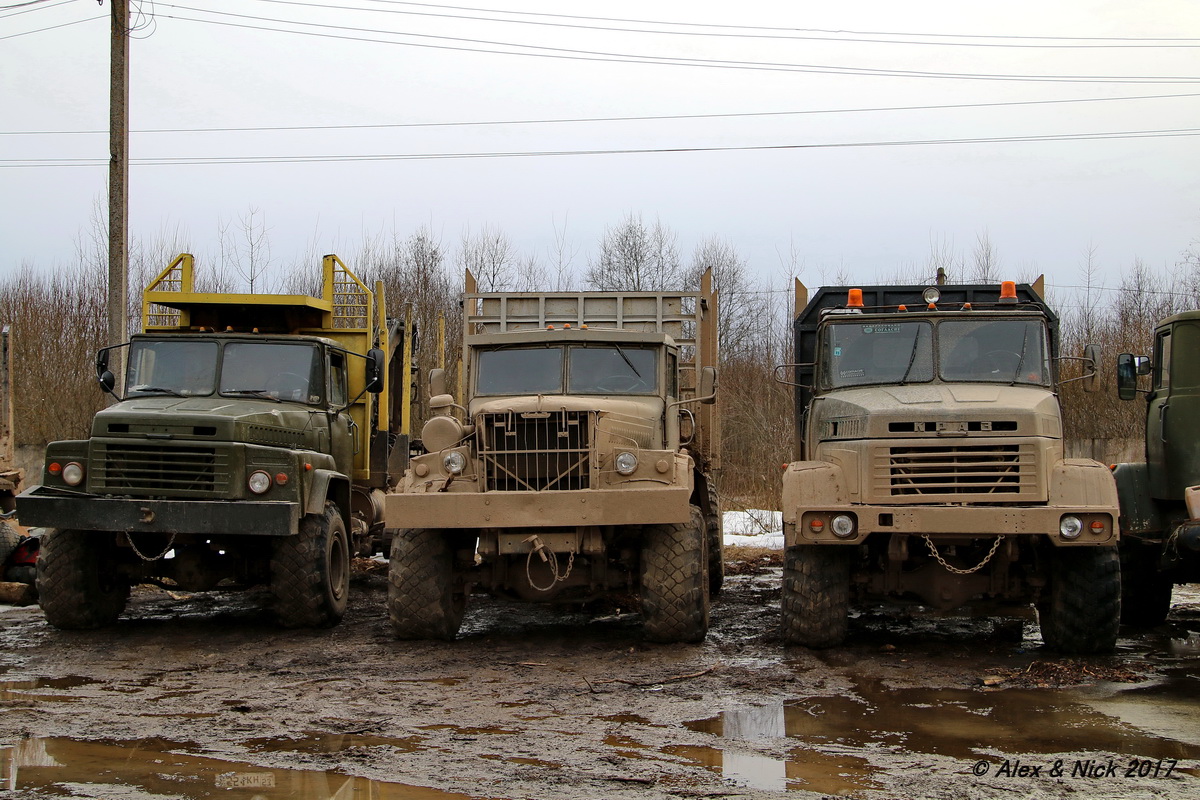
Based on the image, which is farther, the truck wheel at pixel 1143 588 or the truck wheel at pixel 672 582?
the truck wheel at pixel 1143 588

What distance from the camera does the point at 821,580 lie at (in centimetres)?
794

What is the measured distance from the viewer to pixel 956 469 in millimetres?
7809

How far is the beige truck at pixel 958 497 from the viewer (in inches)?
301

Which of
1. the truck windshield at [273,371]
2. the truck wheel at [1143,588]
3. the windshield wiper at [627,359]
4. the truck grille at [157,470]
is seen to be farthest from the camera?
the truck windshield at [273,371]

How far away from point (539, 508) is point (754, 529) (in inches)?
400

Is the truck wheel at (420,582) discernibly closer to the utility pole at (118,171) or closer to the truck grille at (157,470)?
the truck grille at (157,470)

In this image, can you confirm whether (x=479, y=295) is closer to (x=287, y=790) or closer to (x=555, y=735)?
(x=555, y=735)

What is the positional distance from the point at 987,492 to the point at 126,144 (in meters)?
10.8

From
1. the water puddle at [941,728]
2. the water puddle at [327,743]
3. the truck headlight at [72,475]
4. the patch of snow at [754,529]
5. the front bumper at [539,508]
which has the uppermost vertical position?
→ the truck headlight at [72,475]

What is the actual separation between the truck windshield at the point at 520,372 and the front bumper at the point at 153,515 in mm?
1931

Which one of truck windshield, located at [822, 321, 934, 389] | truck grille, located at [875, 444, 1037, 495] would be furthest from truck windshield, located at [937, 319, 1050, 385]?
truck grille, located at [875, 444, 1037, 495]

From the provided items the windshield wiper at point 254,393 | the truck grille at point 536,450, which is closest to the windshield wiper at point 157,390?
the windshield wiper at point 254,393

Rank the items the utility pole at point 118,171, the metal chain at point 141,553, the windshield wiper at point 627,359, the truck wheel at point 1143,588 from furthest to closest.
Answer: the utility pole at point 118,171, the windshield wiper at point 627,359, the truck wheel at point 1143,588, the metal chain at point 141,553

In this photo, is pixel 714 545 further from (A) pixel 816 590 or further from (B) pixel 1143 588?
(B) pixel 1143 588
